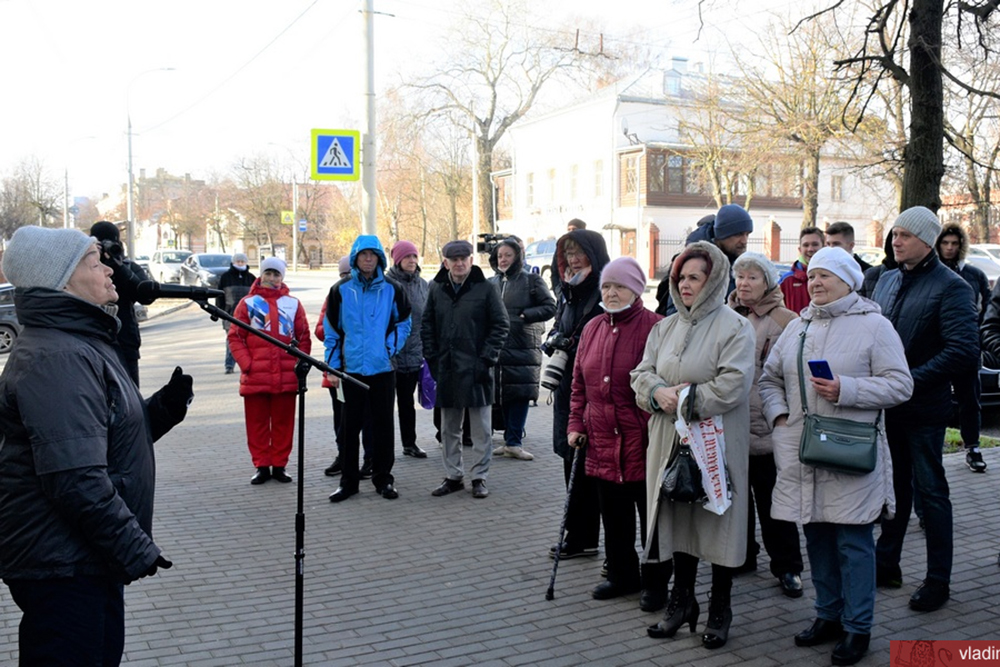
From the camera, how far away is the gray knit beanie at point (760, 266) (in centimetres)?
531

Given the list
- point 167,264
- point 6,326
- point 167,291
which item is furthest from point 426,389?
point 167,264

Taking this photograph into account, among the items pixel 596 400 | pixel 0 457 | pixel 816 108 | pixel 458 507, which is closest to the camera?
pixel 0 457

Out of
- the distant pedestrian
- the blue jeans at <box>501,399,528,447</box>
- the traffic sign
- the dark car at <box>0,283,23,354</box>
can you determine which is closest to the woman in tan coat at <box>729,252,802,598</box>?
the blue jeans at <box>501,399,528,447</box>

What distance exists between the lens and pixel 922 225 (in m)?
4.99

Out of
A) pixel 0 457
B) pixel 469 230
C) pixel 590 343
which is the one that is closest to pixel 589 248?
pixel 590 343

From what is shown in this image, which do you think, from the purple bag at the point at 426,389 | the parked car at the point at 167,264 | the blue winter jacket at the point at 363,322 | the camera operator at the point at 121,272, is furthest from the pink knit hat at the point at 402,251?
the parked car at the point at 167,264

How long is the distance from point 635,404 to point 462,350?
264cm

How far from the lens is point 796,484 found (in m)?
4.50

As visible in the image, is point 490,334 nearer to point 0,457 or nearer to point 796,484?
point 796,484

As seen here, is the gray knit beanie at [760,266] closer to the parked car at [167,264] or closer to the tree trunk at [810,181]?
the tree trunk at [810,181]

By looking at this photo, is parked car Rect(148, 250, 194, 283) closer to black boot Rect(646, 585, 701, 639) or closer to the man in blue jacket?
the man in blue jacket

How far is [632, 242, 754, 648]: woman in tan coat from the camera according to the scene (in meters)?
4.55

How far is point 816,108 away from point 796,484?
87.3 feet

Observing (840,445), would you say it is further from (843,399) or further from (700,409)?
(700,409)
